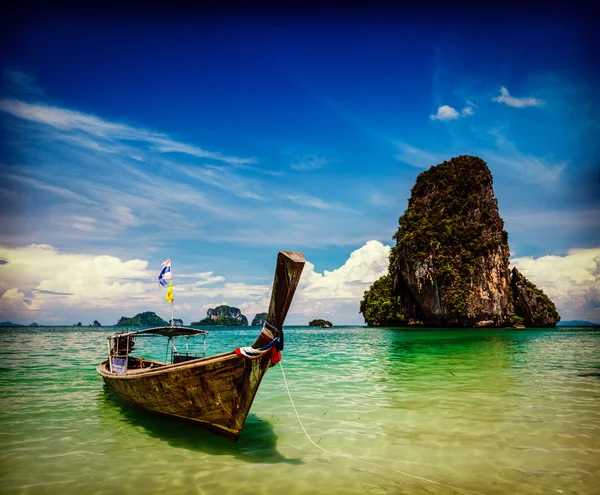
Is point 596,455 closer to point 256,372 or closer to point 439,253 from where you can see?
point 256,372

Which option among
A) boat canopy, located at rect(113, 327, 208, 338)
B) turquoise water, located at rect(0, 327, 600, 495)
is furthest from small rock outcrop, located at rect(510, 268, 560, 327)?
boat canopy, located at rect(113, 327, 208, 338)

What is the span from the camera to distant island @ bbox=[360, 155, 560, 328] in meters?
53.4

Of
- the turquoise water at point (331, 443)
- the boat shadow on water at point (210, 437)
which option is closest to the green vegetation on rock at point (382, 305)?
the turquoise water at point (331, 443)

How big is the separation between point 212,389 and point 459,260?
180ft

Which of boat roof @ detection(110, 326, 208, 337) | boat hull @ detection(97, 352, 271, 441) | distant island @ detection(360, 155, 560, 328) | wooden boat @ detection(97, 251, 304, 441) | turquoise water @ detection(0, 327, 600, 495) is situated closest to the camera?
turquoise water @ detection(0, 327, 600, 495)

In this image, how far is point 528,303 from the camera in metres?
60.0

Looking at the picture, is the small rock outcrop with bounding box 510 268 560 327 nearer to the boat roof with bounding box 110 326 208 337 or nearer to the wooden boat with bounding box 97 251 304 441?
the boat roof with bounding box 110 326 208 337

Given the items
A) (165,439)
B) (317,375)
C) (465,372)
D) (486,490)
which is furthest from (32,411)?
(465,372)

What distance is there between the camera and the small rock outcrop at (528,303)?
2360 inches

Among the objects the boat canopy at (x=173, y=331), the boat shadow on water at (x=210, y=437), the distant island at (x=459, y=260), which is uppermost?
the distant island at (x=459, y=260)

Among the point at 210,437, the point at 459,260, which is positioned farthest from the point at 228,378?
the point at 459,260

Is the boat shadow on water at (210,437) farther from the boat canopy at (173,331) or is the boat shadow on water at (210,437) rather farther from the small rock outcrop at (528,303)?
the small rock outcrop at (528,303)

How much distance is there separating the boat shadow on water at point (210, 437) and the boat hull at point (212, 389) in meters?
0.24

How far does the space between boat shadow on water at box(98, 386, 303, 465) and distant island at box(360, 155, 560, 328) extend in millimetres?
50474
